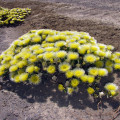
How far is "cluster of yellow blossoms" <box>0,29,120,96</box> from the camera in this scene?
1829 millimetres

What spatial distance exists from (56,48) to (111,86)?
959 mm

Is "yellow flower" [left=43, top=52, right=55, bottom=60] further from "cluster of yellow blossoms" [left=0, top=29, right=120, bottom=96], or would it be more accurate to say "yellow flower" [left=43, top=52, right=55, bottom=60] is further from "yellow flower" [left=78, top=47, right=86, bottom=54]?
"yellow flower" [left=78, top=47, right=86, bottom=54]

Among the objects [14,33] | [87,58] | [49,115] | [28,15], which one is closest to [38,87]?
Answer: [49,115]

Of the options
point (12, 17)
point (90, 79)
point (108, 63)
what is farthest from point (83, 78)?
point (12, 17)

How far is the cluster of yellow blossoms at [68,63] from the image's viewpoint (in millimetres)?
1829

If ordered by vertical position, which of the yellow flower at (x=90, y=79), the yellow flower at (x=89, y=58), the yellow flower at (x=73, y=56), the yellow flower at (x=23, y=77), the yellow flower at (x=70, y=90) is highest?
the yellow flower at (x=73, y=56)

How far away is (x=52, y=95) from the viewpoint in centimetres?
206

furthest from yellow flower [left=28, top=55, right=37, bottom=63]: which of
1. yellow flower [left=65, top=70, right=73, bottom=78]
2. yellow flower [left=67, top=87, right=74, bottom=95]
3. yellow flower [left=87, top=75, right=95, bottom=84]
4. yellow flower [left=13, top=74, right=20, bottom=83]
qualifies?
yellow flower [left=87, top=75, right=95, bottom=84]

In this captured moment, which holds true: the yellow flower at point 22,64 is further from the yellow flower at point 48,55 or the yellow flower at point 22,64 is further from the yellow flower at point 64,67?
the yellow flower at point 64,67

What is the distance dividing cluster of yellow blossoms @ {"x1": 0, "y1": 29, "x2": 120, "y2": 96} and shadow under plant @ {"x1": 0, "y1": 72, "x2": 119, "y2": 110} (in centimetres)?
13

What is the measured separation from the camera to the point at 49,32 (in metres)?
2.46

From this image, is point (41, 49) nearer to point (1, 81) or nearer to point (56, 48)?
point (56, 48)

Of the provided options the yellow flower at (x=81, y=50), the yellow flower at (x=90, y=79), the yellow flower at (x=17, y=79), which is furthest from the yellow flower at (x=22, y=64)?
the yellow flower at (x=90, y=79)

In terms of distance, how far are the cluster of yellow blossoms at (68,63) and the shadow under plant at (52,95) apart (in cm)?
13
